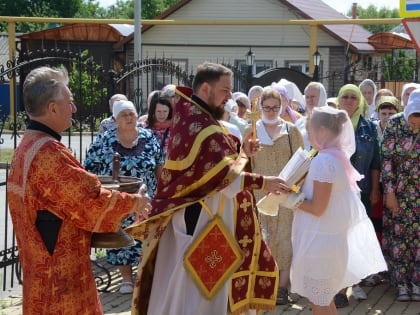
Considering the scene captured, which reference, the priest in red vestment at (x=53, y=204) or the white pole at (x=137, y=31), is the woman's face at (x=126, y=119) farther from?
the white pole at (x=137, y=31)

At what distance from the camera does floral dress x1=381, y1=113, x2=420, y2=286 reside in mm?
7078

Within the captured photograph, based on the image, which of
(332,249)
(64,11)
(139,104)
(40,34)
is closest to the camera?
(332,249)

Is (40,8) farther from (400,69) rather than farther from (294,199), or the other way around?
(294,199)

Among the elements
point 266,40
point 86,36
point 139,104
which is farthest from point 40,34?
point 139,104

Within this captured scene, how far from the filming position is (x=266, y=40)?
3144 cm

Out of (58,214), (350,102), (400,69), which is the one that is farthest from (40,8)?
(58,214)

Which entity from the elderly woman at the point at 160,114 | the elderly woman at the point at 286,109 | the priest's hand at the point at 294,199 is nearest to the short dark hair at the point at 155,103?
the elderly woman at the point at 160,114

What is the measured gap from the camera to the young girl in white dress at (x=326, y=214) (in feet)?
17.3

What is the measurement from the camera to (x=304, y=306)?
22.7 ft

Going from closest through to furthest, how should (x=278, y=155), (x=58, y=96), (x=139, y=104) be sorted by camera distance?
(x=58, y=96), (x=278, y=155), (x=139, y=104)

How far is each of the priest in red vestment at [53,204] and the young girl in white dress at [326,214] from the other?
1.65 metres

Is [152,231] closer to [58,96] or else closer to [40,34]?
[58,96]

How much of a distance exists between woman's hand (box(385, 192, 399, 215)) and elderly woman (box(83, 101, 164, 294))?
2063 mm

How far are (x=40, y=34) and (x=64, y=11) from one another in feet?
83.6
